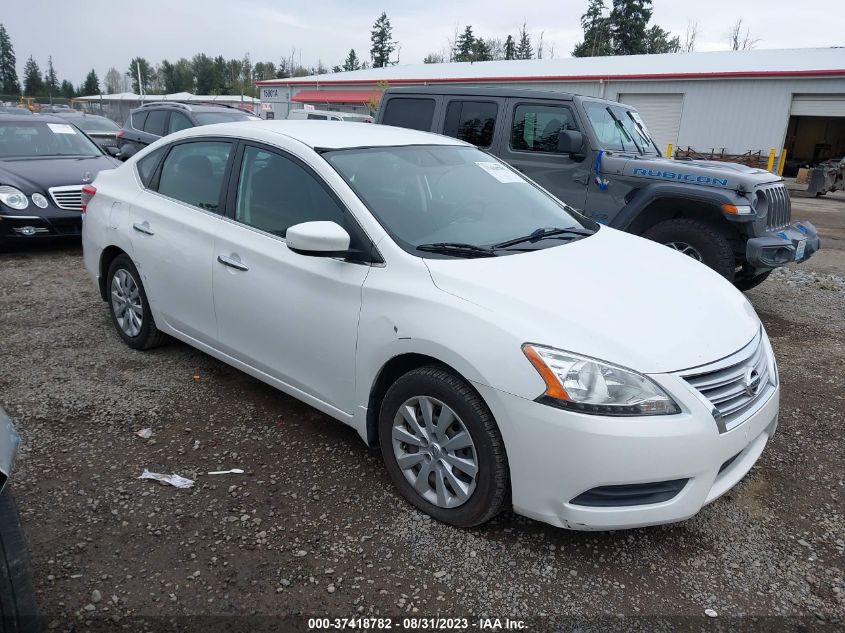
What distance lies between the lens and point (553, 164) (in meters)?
6.57

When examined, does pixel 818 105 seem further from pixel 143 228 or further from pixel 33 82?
pixel 33 82

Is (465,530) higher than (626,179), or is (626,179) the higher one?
(626,179)

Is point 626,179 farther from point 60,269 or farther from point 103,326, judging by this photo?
point 60,269

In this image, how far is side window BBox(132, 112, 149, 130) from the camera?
11656 mm

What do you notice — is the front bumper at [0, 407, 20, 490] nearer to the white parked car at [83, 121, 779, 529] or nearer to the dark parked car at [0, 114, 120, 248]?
the white parked car at [83, 121, 779, 529]

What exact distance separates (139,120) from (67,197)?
5020mm

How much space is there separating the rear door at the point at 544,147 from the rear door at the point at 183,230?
3.65 m

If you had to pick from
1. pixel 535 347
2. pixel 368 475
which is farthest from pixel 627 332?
pixel 368 475

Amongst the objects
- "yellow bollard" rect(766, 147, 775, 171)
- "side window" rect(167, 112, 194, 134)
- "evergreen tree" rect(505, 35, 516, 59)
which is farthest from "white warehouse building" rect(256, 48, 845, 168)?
"evergreen tree" rect(505, 35, 516, 59)

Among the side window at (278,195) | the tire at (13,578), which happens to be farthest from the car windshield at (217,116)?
the tire at (13,578)

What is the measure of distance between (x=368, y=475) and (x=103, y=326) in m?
3.15

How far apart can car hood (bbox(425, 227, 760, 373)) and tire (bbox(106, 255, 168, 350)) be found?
8.30 feet

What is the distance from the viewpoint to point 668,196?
610 cm

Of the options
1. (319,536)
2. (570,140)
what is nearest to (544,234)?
(319,536)
